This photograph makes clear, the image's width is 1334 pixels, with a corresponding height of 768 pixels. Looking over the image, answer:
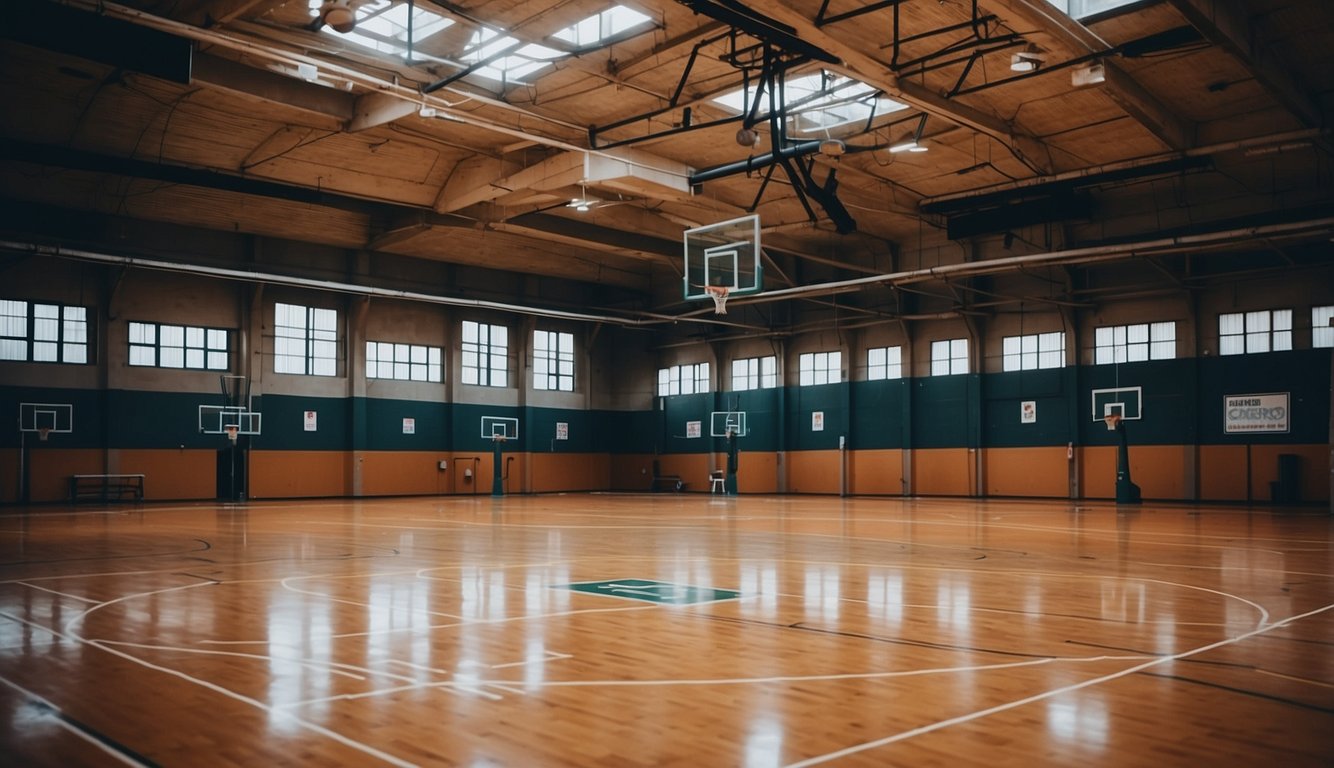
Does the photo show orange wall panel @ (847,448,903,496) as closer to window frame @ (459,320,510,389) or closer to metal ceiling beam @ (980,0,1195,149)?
window frame @ (459,320,510,389)

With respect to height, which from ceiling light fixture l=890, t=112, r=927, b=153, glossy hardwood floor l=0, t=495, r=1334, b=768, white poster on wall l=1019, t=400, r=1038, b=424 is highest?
ceiling light fixture l=890, t=112, r=927, b=153

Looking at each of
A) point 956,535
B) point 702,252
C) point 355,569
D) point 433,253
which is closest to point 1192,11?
point 956,535

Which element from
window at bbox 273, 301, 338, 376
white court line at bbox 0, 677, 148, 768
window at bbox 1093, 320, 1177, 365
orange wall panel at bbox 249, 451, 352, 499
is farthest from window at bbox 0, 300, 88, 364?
window at bbox 1093, 320, 1177, 365

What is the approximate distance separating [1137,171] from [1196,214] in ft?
14.8

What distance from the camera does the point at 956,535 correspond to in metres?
15.7

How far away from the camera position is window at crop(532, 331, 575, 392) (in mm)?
37219

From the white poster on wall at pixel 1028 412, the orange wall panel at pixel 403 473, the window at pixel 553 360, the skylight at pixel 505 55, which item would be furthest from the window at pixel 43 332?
the white poster on wall at pixel 1028 412

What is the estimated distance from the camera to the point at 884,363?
33.3 meters

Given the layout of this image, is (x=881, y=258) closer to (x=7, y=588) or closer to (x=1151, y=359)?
(x=1151, y=359)

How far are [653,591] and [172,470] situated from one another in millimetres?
24247

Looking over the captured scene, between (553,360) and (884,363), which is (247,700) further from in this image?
(553,360)

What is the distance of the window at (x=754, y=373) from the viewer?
36281 millimetres

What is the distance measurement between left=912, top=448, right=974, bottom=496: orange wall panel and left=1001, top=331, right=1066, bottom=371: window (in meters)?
3.18

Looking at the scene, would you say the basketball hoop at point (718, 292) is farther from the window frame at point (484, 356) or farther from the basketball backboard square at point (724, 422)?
the window frame at point (484, 356)
